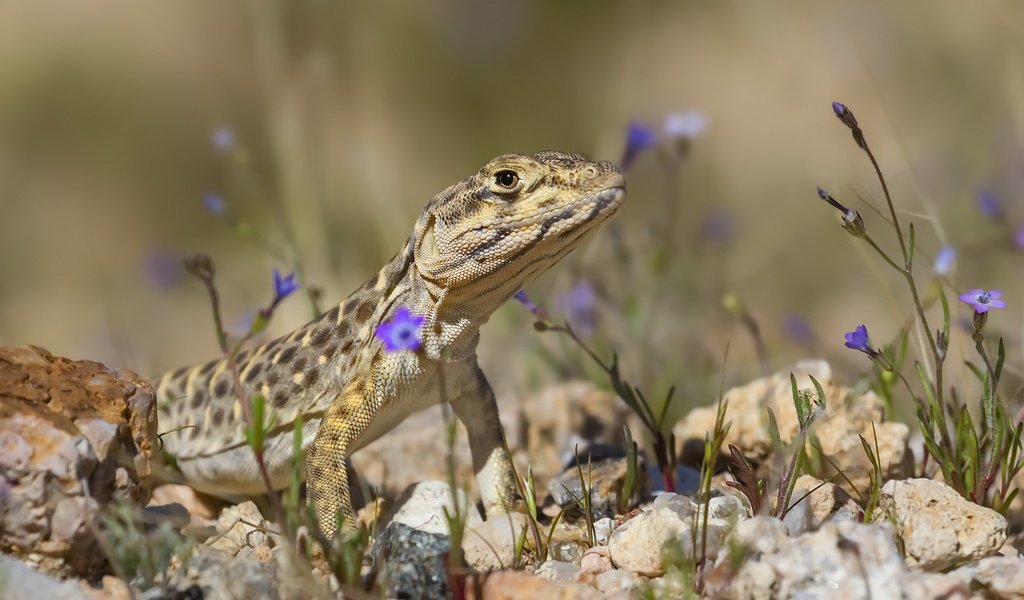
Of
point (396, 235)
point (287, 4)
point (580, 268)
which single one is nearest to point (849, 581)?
point (580, 268)

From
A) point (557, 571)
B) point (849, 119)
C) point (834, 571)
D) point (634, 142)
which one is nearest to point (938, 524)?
point (834, 571)

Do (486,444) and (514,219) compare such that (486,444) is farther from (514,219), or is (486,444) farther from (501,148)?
(501,148)

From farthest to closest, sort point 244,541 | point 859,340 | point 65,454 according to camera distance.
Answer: point 244,541
point 859,340
point 65,454

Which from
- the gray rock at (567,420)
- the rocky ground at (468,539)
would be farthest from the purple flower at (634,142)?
the rocky ground at (468,539)

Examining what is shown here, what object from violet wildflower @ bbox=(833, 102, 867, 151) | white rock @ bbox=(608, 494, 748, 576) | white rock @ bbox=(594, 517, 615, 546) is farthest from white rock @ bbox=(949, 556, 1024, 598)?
violet wildflower @ bbox=(833, 102, 867, 151)

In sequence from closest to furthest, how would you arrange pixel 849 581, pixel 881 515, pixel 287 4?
pixel 849 581
pixel 881 515
pixel 287 4

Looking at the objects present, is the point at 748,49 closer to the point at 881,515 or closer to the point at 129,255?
the point at 129,255

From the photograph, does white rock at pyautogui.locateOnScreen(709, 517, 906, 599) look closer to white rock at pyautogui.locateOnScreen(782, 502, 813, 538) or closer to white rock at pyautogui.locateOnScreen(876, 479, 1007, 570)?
white rock at pyautogui.locateOnScreen(876, 479, 1007, 570)
